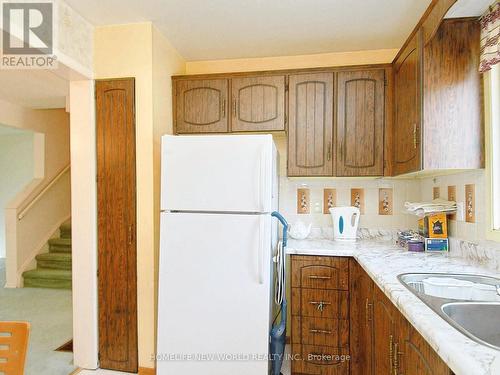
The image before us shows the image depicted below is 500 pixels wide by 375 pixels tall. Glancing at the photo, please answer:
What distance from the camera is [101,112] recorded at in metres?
2.19

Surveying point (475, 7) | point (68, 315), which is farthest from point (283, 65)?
point (68, 315)

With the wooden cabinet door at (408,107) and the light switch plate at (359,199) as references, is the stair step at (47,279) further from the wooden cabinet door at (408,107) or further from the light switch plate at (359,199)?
the wooden cabinet door at (408,107)

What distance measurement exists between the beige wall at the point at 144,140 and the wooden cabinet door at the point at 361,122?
1.39m

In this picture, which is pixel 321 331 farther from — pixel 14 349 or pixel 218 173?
pixel 14 349

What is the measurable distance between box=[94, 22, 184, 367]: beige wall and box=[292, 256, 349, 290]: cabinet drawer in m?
1.01

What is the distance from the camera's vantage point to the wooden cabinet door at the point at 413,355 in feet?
2.82

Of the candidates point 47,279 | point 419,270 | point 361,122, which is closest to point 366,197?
point 361,122

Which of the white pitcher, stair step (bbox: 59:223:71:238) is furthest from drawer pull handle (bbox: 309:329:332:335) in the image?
stair step (bbox: 59:223:71:238)

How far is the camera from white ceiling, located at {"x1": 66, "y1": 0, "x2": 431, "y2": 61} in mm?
1915

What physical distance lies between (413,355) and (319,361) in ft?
3.76

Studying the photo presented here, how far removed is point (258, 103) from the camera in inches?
93.1

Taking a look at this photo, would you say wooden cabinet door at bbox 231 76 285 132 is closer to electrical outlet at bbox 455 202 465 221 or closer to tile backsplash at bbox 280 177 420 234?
tile backsplash at bbox 280 177 420 234

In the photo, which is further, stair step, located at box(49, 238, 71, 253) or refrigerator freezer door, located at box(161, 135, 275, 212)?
stair step, located at box(49, 238, 71, 253)

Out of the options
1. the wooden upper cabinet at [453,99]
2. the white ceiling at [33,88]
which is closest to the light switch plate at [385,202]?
the wooden upper cabinet at [453,99]
